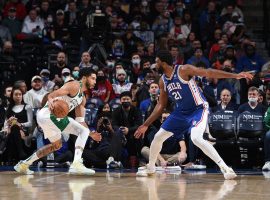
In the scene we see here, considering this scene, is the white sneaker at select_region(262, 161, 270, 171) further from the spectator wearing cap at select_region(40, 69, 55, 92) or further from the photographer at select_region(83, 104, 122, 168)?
the spectator wearing cap at select_region(40, 69, 55, 92)

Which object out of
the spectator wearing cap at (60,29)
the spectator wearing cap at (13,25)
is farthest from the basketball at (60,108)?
the spectator wearing cap at (13,25)

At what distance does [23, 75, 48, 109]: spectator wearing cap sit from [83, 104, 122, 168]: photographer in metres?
1.51

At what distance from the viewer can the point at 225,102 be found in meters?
13.9

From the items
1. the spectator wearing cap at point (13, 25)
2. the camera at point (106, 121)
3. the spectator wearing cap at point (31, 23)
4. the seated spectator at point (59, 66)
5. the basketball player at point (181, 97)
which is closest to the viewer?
the basketball player at point (181, 97)

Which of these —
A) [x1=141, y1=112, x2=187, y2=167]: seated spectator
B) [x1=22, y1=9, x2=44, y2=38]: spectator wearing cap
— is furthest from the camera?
[x1=22, y1=9, x2=44, y2=38]: spectator wearing cap

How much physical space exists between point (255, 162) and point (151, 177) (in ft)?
11.1

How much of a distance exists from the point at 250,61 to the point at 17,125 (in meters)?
5.72

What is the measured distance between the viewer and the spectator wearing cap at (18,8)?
18.8 metres

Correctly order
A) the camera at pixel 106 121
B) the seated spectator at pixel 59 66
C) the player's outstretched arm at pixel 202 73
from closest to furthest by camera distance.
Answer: the player's outstretched arm at pixel 202 73 < the camera at pixel 106 121 < the seated spectator at pixel 59 66

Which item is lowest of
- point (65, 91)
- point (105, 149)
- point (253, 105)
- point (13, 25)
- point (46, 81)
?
point (105, 149)

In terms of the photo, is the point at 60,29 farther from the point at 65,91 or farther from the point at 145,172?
the point at 145,172

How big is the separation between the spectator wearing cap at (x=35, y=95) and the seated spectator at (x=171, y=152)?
2.46 metres

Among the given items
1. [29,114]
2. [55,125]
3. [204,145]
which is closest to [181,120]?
[204,145]

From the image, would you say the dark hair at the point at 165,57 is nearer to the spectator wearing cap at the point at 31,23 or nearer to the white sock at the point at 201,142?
the white sock at the point at 201,142
